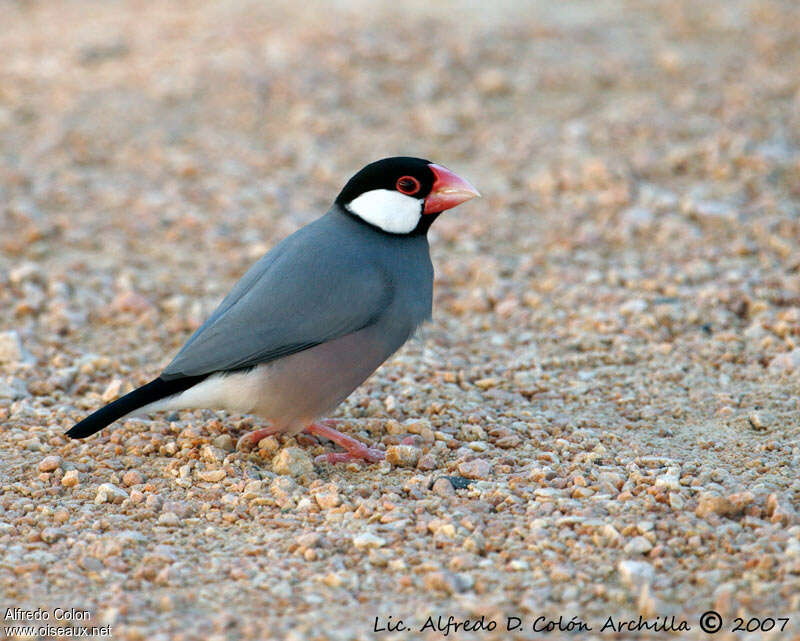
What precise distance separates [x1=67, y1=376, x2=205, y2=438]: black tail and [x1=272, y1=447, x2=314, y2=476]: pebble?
539mm

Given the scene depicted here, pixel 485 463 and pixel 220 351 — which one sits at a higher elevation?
pixel 220 351

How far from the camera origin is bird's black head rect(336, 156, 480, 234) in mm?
5430

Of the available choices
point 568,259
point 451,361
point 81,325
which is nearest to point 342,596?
point 451,361

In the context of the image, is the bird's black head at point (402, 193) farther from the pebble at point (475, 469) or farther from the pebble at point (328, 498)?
the pebble at point (328, 498)

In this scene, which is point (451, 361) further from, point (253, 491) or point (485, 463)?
point (253, 491)

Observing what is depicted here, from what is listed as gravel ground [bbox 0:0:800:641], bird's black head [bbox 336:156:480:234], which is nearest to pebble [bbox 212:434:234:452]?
gravel ground [bbox 0:0:800:641]

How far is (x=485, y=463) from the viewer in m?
4.80

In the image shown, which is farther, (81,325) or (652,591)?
(81,325)

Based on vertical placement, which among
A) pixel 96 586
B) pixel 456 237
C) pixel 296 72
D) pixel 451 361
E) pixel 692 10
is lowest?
pixel 96 586

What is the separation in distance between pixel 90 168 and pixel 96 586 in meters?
5.64

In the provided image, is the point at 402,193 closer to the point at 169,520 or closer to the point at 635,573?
the point at 169,520

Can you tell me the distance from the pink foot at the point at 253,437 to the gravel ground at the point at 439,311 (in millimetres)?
57

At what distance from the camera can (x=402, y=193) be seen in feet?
17.8

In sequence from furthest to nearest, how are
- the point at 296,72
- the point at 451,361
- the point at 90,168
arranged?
the point at 296,72, the point at 90,168, the point at 451,361
